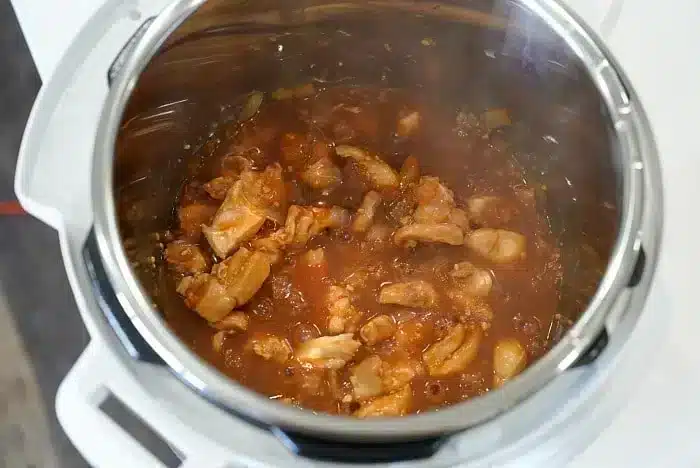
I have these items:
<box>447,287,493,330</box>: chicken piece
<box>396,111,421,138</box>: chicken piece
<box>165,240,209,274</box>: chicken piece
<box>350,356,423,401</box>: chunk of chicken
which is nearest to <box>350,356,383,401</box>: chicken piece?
<box>350,356,423,401</box>: chunk of chicken

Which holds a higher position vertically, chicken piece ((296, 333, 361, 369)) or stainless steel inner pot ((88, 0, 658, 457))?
stainless steel inner pot ((88, 0, 658, 457))

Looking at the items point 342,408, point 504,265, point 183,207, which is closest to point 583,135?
point 504,265

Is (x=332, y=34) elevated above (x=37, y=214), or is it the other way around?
(x=332, y=34)

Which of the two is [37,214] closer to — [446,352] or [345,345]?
[345,345]

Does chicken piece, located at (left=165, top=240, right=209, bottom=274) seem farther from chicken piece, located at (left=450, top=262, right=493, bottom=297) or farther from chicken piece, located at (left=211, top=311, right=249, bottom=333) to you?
chicken piece, located at (left=450, top=262, right=493, bottom=297)

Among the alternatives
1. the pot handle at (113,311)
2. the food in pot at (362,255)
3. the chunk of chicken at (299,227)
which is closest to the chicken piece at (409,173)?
the food in pot at (362,255)

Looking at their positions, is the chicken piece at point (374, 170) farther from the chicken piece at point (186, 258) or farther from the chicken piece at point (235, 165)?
the chicken piece at point (186, 258)

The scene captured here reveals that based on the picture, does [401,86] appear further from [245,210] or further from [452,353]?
[452,353]
